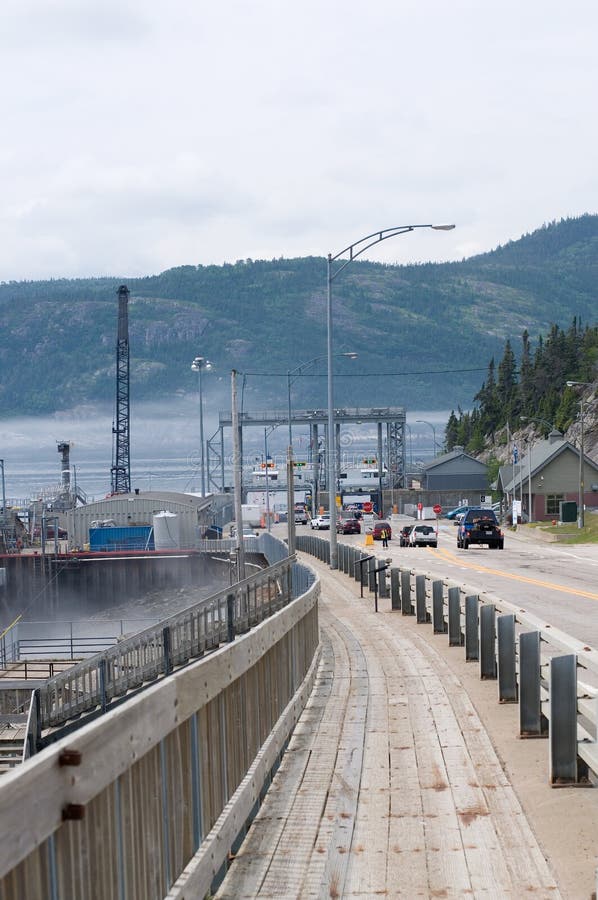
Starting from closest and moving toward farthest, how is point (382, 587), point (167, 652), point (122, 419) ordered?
point (167, 652) < point (382, 587) < point (122, 419)

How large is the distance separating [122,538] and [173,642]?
80.7m

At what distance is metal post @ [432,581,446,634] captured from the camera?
21.7 metres

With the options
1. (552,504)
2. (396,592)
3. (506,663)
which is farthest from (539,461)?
(506,663)

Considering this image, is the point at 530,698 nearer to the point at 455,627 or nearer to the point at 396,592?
the point at 455,627

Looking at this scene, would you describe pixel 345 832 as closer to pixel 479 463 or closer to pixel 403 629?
pixel 403 629

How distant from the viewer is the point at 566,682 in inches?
365

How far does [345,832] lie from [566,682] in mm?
2308

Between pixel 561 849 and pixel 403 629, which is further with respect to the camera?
pixel 403 629

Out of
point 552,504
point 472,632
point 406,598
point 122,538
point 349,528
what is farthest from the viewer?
point 552,504

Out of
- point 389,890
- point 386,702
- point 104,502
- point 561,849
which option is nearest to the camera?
point 389,890

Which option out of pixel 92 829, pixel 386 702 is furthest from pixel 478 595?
pixel 92 829

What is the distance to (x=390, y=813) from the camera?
28.0ft

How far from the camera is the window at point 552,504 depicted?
10762 centimetres

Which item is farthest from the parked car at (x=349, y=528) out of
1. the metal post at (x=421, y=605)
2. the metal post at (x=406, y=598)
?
the metal post at (x=421, y=605)
